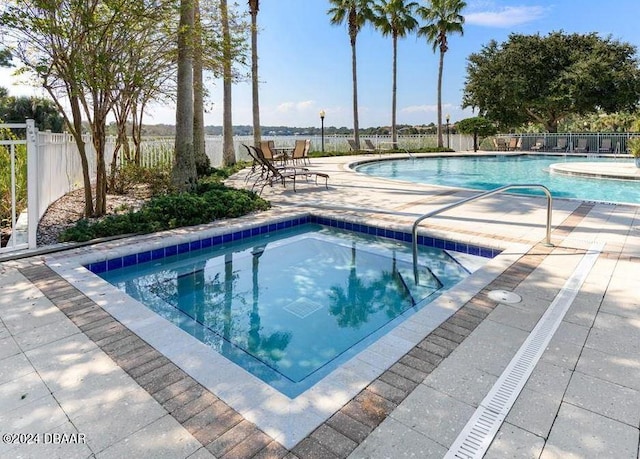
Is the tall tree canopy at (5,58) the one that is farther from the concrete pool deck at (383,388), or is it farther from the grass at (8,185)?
the concrete pool deck at (383,388)

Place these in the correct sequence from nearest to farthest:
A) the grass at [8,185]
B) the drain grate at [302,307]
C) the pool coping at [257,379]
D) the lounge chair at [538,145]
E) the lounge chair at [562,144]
→ 1. the pool coping at [257,379]
2. the drain grate at [302,307]
3. the grass at [8,185]
4. the lounge chair at [562,144]
5. the lounge chair at [538,145]

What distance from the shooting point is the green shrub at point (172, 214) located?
18.0ft

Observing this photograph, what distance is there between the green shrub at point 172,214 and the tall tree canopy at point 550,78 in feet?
82.6

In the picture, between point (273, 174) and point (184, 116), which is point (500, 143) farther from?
point (184, 116)

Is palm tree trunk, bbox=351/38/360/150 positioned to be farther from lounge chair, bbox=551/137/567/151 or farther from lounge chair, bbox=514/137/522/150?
lounge chair, bbox=551/137/567/151

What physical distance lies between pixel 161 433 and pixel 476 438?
144cm

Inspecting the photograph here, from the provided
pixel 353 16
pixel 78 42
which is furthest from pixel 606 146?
pixel 78 42

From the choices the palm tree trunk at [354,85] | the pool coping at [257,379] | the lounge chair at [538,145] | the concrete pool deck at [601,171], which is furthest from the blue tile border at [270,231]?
the lounge chair at [538,145]

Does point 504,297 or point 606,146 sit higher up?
point 606,146

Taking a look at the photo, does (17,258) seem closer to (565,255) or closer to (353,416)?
(353,416)

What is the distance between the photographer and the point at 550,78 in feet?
87.3

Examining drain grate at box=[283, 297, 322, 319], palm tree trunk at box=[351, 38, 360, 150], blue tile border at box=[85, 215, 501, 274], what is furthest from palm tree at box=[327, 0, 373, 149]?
drain grate at box=[283, 297, 322, 319]

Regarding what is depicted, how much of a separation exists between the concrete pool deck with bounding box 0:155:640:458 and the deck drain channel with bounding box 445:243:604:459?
4cm

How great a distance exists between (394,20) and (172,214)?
22091 mm
